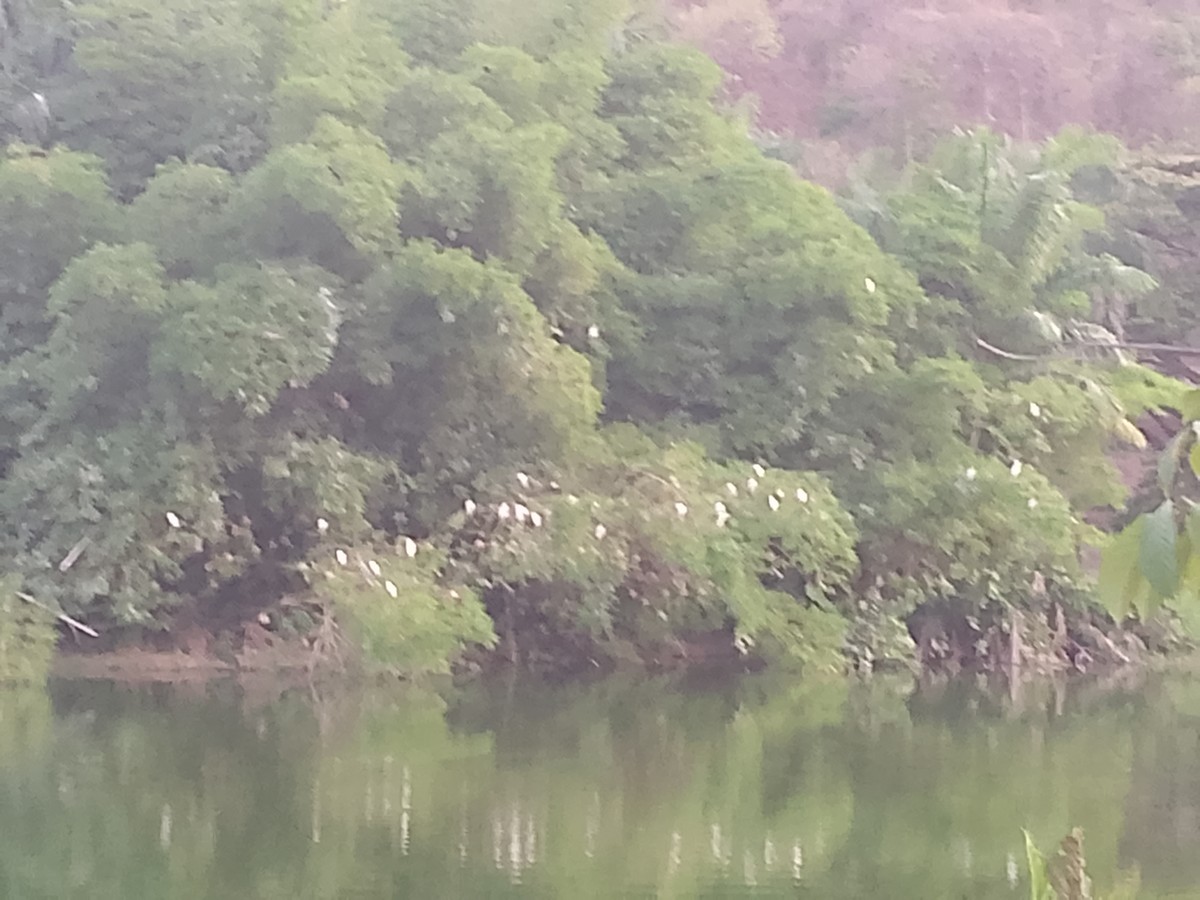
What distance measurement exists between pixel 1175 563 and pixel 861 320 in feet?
29.4

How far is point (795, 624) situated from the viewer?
963 cm

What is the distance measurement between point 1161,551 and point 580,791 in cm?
Result: 536

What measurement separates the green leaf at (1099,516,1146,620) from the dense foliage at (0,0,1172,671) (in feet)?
25.1

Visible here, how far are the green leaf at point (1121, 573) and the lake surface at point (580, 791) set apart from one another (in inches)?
149

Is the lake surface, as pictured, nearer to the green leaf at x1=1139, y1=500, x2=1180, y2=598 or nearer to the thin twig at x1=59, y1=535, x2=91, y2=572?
the thin twig at x1=59, y1=535, x2=91, y2=572

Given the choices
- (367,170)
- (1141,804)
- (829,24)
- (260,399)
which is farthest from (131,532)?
(829,24)

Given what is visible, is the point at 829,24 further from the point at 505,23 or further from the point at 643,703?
the point at 643,703

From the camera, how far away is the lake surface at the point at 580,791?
17.0 feet

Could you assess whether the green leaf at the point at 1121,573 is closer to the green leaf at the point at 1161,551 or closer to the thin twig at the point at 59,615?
the green leaf at the point at 1161,551

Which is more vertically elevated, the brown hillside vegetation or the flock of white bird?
the brown hillside vegetation

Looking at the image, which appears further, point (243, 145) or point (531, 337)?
point (243, 145)

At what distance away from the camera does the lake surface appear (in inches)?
203

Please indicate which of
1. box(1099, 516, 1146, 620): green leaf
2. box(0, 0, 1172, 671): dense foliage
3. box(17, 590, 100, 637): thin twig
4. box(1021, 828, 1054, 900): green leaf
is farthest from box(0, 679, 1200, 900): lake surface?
box(1099, 516, 1146, 620): green leaf

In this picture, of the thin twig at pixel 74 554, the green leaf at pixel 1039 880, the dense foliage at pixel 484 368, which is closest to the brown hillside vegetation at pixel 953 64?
the dense foliage at pixel 484 368
